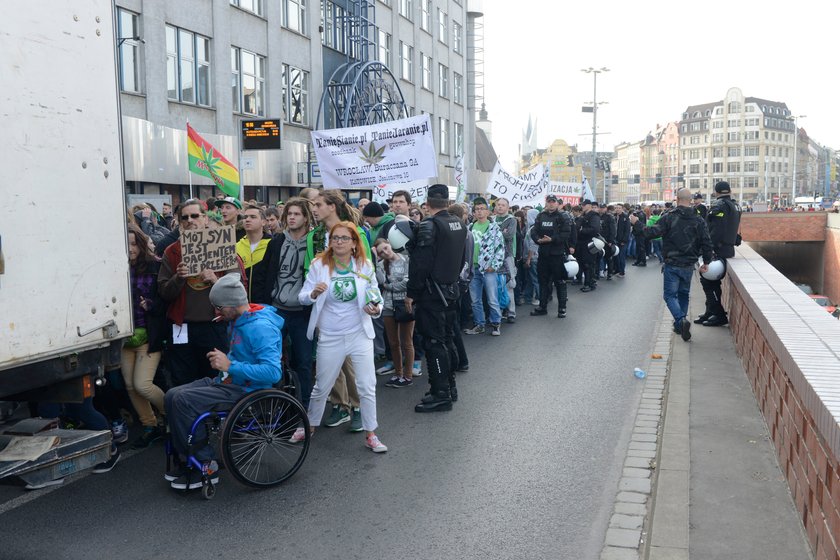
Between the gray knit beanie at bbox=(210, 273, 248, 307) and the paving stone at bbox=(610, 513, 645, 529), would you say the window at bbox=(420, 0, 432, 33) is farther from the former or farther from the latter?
the paving stone at bbox=(610, 513, 645, 529)

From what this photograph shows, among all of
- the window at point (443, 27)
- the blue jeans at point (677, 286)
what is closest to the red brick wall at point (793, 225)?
the blue jeans at point (677, 286)

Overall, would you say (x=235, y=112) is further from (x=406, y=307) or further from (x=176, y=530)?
(x=176, y=530)

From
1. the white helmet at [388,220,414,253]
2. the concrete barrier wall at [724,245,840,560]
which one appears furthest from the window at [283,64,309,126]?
the concrete barrier wall at [724,245,840,560]

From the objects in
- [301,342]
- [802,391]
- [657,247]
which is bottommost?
[657,247]

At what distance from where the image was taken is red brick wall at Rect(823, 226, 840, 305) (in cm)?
2400

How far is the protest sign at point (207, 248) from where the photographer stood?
6234 mm

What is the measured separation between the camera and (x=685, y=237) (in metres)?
11.1

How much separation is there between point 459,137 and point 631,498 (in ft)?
152

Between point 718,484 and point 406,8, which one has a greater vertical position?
point 406,8

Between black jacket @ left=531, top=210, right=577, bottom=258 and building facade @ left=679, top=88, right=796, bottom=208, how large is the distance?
465 feet

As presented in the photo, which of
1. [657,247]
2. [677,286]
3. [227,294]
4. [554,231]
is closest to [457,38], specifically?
[657,247]

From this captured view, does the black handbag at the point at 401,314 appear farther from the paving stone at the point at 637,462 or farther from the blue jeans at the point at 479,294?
the blue jeans at the point at 479,294

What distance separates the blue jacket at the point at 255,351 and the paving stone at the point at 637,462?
2613 millimetres

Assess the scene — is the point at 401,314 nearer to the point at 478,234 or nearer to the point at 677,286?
the point at 478,234
